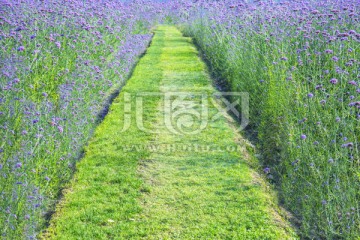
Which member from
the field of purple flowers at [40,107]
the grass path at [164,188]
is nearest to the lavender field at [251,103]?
the field of purple flowers at [40,107]

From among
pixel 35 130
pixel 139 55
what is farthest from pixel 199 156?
pixel 139 55

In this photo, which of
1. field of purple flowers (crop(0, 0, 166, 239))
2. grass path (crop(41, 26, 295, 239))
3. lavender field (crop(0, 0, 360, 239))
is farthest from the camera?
grass path (crop(41, 26, 295, 239))

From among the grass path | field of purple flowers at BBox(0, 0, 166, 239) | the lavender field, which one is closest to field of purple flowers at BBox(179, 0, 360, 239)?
the lavender field

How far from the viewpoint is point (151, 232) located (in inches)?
159

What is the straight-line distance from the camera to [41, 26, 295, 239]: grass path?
4.07 m

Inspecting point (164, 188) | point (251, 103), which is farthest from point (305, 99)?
point (164, 188)

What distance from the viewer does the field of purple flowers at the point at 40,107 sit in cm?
360

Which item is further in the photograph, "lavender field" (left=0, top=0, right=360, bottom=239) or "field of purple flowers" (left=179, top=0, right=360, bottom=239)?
"field of purple flowers" (left=179, top=0, right=360, bottom=239)

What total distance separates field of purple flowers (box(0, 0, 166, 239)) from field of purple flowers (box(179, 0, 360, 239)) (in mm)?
2432

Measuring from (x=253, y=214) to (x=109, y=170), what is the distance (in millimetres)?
1876

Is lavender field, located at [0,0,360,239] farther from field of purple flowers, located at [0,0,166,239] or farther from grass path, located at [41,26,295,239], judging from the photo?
grass path, located at [41,26,295,239]

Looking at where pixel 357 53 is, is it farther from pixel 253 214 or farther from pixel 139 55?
pixel 139 55

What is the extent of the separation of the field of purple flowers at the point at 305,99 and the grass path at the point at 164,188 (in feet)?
1.24

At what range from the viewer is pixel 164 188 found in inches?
190
